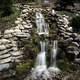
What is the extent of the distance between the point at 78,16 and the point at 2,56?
5.84 m

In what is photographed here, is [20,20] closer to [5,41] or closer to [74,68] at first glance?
[5,41]

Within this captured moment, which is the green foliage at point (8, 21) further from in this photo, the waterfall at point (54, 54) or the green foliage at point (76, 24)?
the green foliage at point (76, 24)

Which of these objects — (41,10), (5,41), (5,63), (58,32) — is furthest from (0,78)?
(41,10)

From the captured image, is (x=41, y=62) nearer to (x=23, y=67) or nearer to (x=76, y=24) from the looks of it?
(x=23, y=67)

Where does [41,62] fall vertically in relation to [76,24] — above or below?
below

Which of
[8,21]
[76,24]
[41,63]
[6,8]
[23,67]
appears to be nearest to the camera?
[23,67]

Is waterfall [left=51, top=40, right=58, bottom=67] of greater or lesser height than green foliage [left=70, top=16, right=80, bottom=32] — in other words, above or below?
below

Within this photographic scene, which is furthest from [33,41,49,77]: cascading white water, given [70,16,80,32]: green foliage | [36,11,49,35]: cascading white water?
[70,16,80,32]: green foliage

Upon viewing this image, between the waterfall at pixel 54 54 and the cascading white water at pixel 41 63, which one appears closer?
the cascading white water at pixel 41 63

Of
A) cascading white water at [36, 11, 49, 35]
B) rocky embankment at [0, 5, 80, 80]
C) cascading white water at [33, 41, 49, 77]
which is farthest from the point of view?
cascading white water at [36, 11, 49, 35]

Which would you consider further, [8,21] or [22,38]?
[8,21]

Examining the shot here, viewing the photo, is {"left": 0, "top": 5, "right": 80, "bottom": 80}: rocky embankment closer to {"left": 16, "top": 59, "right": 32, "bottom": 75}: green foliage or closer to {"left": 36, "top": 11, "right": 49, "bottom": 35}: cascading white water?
{"left": 16, "top": 59, "right": 32, "bottom": 75}: green foliage

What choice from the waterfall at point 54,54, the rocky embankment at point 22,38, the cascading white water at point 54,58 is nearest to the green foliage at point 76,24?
the rocky embankment at point 22,38

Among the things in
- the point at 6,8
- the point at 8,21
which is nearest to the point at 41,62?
the point at 8,21
